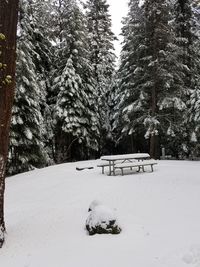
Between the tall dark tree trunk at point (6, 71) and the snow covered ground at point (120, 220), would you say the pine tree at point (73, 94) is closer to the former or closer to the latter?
the snow covered ground at point (120, 220)

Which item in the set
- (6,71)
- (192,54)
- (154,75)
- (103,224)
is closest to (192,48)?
(192,54)

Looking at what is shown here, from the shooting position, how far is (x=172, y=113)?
19.6 metres

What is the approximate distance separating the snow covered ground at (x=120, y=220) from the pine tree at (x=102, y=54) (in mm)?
14434

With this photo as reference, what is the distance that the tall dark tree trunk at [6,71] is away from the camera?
6188mm

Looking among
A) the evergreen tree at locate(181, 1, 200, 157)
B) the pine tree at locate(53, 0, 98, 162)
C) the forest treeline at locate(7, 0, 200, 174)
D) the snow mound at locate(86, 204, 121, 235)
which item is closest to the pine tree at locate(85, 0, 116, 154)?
the forest treeline at locate(7, 0, 200, 174)

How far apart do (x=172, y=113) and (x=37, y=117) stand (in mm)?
8097

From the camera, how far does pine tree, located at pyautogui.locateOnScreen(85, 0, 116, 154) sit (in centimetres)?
2609

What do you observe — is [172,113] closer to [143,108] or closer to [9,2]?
[143,108]

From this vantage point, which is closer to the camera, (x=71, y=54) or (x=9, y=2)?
(x=9, y=2)

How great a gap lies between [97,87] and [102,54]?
4.35m

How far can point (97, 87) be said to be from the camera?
26.3 meters

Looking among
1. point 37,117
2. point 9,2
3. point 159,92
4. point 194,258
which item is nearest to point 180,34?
point 159,92

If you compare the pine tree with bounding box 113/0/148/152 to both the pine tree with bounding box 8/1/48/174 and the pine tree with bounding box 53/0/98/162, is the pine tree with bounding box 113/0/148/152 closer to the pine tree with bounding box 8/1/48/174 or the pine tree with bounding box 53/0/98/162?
the pine tree with bounding box 53/0/98/162

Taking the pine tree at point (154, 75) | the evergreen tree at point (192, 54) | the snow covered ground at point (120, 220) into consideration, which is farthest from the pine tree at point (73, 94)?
the snow covered ground at point (120, 220)
